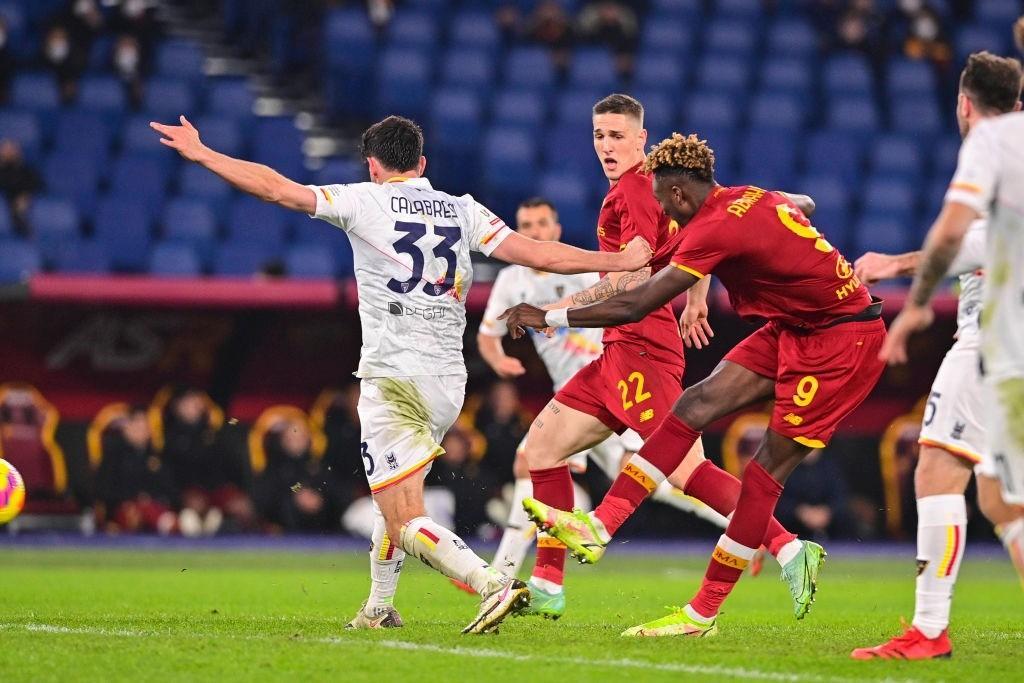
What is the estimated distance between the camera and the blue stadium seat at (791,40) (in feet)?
73.8

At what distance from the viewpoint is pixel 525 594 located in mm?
7094

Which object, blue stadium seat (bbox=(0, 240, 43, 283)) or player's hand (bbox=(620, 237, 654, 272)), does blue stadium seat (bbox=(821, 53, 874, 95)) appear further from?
player's hand (bbox=(620, 237, 654, 272))

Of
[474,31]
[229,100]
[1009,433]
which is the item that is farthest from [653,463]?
[474,31]

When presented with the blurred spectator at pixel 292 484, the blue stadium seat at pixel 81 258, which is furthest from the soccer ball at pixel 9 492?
the blue stadium seat at pixel 81 258

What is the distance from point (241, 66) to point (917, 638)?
17.2 meters

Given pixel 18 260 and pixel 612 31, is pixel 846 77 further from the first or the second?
pixel 18 260

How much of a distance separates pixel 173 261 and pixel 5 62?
4.68m

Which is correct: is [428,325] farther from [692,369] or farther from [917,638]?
[692,369]

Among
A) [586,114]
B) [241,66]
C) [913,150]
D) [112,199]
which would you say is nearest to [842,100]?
[913,150]

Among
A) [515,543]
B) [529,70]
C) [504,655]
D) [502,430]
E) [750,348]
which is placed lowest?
[502,430]

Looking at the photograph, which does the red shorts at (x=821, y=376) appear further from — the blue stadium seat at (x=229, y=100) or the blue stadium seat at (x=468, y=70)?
the blue stadium seat at (x=468, y=70)

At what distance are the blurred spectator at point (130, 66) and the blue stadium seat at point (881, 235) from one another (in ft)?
30.0

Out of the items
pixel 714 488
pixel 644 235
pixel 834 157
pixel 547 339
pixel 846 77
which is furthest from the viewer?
pixel 846 77

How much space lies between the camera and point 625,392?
8.57 metres
